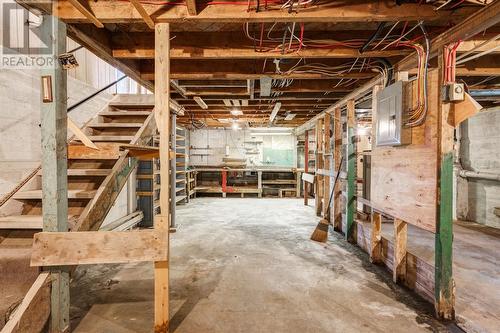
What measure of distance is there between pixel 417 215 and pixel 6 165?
380cm

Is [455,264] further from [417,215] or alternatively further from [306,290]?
[306,290]

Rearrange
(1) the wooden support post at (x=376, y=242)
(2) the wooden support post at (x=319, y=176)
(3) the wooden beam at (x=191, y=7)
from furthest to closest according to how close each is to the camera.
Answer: (2) the wooden support post at (x=319, y=176), (1) the wooden support post at (x=376, y=242), (3) the wooden beam at (x=191, y=7)

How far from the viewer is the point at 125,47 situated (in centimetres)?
Result: 260

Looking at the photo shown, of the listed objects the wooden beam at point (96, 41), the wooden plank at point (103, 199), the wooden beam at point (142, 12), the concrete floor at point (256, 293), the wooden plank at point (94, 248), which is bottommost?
the concrete floor at point (256, 293)

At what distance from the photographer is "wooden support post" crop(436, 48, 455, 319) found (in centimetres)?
200

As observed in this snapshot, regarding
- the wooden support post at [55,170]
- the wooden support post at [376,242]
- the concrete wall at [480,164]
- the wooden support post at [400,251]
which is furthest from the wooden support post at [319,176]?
the wooden support post at [55,170]

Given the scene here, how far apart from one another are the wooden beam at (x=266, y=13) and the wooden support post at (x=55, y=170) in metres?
0.28

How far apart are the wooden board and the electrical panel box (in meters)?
0.10

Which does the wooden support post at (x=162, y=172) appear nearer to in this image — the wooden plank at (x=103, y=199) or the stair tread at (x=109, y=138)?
the wooden plank at (x=103, y=199)

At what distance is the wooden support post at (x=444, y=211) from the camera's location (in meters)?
2.00

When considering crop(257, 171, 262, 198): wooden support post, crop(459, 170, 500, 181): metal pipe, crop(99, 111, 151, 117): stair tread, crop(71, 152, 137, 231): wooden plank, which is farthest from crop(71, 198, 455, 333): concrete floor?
crop(257, 171, 262, 198): wooden support post

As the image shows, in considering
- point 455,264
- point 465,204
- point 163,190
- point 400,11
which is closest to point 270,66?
point 400,11

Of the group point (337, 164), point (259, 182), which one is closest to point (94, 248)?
point (337, 164)

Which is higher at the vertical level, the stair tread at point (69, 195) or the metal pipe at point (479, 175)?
the metal pipe at point (479, 175)
